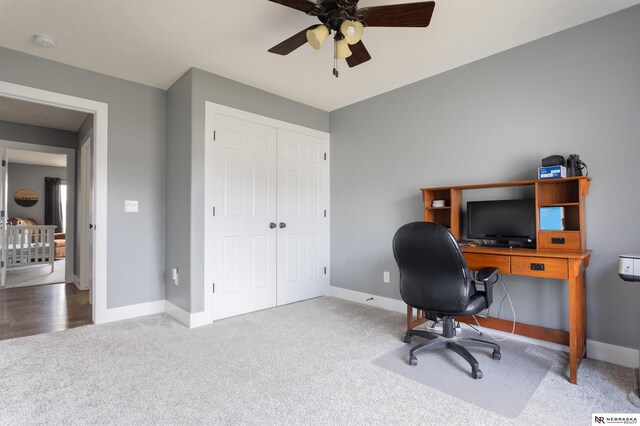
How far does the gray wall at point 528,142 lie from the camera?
2273 millimetres

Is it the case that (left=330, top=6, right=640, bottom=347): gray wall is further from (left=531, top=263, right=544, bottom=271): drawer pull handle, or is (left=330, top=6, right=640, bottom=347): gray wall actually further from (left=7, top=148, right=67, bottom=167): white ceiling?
(left=7, top=148, right=67, bottom=167): white ceiling

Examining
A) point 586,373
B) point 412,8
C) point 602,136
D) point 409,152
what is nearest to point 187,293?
point 409,152

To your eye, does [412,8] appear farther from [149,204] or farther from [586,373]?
[149,204]

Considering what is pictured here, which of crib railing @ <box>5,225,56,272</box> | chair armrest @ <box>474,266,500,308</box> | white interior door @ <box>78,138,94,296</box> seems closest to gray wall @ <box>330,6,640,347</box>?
chair armrest @ <box>474,266,500,308</box>

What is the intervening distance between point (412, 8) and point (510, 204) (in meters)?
1.73

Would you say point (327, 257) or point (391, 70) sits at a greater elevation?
point (391, 70)

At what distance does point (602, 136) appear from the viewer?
2.36 metres

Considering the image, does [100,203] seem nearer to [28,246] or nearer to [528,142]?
[528,142]

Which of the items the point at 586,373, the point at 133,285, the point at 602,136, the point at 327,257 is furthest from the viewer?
the point at 327,257

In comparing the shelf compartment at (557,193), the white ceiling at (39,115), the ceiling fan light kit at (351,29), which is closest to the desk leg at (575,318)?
the shelf compartment at (557,193)

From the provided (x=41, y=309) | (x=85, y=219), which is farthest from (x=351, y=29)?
(x=85, y=219)

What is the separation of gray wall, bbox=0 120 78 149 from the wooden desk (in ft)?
18.2

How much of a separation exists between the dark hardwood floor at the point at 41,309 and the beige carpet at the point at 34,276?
1.34 ft

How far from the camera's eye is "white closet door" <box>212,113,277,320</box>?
128 inches
